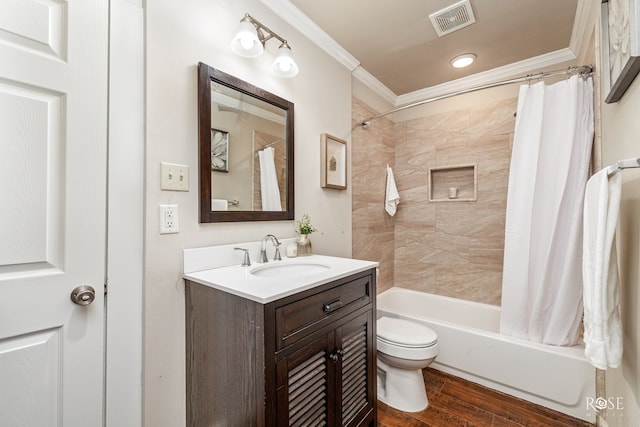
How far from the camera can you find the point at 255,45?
1306mm

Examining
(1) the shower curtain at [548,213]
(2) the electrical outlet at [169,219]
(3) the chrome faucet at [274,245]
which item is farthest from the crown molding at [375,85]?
(2) the electrical outlet at [169,219]

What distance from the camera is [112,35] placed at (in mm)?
1002

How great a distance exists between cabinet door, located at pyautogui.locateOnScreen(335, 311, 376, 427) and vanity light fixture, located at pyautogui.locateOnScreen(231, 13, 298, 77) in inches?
52.3

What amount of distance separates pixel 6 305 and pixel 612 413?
233cm

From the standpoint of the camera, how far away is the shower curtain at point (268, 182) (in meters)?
1.48

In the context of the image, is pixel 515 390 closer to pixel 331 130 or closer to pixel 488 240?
pixel 488 240

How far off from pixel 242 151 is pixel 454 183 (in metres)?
2.08

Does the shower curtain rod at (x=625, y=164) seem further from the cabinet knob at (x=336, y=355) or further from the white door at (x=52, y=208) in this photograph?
the white door at (x=52, y=208)

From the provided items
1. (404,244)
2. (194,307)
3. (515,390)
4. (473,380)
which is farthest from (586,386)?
(194,307)

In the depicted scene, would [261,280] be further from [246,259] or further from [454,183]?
[454,183]

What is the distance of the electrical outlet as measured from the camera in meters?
1.09

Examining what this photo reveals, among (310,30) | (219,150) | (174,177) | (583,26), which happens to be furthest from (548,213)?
(174,177)

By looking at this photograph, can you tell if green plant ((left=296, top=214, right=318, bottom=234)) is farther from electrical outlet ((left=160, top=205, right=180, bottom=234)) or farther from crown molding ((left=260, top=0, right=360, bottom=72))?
crown molding ((left=260, top=0, right=360, bottom=72))

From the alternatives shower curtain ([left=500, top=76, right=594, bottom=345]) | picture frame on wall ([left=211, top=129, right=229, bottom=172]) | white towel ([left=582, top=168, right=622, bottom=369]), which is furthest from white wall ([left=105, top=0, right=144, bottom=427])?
shower curtain ([left=500, top=76, right=594, bottom=345])
